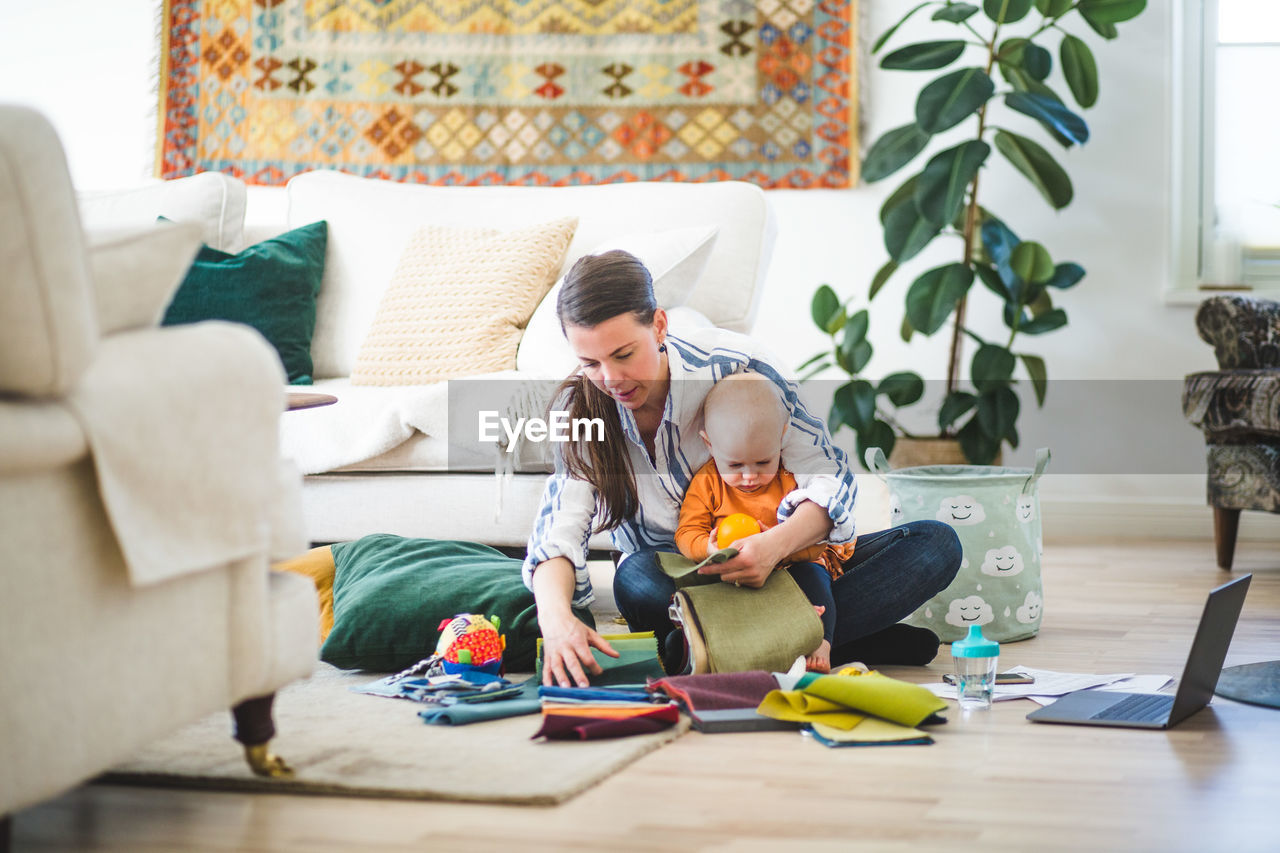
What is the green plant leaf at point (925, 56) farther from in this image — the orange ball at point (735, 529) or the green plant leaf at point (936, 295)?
the orange ball at point (735, 529)

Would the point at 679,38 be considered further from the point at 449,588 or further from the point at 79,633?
the point at 79,633

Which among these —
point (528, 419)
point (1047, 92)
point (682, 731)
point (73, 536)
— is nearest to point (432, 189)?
point (528, 419)

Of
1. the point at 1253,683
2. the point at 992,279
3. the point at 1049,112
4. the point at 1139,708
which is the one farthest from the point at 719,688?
the point at 1049,112

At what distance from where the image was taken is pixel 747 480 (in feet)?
5.95

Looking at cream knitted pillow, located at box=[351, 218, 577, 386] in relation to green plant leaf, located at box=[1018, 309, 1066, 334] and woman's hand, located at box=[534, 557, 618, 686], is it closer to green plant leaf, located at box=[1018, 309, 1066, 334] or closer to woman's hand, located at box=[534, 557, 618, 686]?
woman's hand, located at box=[534, 557, 618, 686]

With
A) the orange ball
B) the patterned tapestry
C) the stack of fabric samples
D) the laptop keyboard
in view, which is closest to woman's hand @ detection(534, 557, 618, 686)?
the stack of fabric samples

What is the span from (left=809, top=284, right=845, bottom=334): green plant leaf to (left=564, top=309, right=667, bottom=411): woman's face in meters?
1.85

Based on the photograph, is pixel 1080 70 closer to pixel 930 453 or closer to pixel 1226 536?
pixel 930 453

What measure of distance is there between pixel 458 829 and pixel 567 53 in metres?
3.14

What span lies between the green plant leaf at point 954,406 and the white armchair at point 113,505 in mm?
2463

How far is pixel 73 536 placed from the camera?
41.5 inches

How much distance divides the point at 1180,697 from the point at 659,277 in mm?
1321

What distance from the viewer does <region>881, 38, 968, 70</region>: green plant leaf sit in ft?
11.1

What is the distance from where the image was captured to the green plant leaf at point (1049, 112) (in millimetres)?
3273
